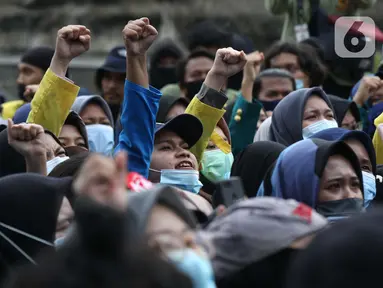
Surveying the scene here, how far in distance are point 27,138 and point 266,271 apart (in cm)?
212

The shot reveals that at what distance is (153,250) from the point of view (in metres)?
4.09

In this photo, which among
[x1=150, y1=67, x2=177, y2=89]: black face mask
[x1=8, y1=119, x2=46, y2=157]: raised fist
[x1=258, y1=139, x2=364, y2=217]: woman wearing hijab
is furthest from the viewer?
[x1=150, y1=67, x2=177, y2=89]: black face mask

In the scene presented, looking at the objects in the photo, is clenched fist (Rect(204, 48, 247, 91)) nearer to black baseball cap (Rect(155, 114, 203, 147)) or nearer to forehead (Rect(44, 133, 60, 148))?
black baseball cap (Rect(155, 114, 203, 147))

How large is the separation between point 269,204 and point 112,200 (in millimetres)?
948

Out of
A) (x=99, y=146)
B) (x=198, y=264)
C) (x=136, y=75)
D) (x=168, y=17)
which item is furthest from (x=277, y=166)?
(x=168, y=17)

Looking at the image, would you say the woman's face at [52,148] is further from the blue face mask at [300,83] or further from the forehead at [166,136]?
the blue face mask at [300,83]

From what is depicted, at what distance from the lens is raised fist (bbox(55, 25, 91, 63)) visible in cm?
719

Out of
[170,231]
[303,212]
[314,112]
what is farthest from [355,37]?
[170,231]

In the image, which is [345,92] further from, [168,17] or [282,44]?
[168,17]

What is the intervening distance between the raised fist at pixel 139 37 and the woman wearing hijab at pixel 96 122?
213 cm

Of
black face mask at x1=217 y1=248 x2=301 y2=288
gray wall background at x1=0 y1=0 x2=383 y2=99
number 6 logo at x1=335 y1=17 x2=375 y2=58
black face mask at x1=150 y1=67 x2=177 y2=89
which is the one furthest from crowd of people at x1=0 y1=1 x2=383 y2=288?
gray wall background at x1=0 y1=0 x2=383 y2=99

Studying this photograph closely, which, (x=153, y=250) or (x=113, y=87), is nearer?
(x=153, y=250)

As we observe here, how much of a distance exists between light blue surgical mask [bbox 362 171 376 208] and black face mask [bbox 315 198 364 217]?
87 cm

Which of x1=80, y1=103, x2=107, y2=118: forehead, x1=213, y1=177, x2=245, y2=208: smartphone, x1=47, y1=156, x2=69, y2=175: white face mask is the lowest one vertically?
x1=80, y1=103, x2=107, y2=118: forehead
